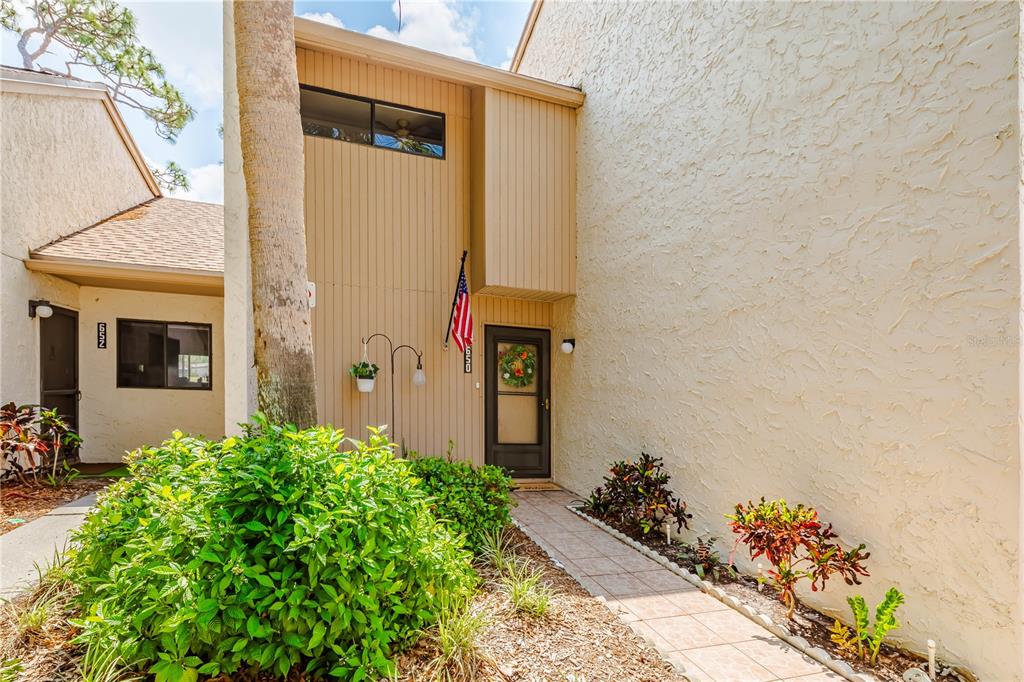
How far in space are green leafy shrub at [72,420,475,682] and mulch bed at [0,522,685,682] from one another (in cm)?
20

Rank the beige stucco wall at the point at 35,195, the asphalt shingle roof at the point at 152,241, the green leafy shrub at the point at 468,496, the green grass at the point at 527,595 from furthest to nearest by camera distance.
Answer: the asphalt shingle roof at the point at 152,241 → the beige stucco wall at the point at 35,195 → the green leafy shrub at the point at 468,496 → the green grass at the point at 527,595

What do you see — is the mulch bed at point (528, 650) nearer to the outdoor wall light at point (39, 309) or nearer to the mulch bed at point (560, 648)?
the mulch bed at point (560, 648)

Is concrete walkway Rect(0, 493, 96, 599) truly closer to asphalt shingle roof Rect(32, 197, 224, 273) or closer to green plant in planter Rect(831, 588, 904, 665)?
asphalt shingle roof Rect(32, 197, 224, 273)

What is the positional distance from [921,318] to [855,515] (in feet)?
4.45

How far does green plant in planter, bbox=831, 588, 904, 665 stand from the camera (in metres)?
2.89

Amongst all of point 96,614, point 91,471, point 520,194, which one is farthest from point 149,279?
point 96,614

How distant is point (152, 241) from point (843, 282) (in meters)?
9.09

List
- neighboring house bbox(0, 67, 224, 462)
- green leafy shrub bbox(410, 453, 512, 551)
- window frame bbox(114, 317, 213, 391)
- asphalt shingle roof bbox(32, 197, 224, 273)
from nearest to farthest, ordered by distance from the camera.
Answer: green leafy shrub bbox(410, 453, 512, 551) < neighboring house bbox(0, 67, 224, 462) < asphalt shingle roof bbox(32, 197, 224, 273) < window frame bbox(114, 317, 213, 391)

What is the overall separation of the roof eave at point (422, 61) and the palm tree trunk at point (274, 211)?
2406 millimetres

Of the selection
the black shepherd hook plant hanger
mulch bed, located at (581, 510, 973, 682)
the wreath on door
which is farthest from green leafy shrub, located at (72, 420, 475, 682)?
the wreath on door

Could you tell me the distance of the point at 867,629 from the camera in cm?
313

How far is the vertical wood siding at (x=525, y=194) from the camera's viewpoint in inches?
252

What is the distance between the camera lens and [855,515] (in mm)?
3289

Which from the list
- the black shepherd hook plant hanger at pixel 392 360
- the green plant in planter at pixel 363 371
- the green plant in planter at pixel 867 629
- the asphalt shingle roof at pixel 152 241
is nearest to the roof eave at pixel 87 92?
the asphalt shingle roof at pixel 152 241
